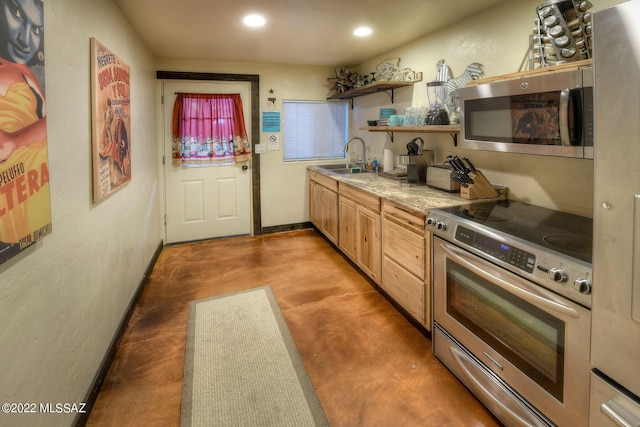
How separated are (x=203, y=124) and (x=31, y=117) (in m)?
3.33

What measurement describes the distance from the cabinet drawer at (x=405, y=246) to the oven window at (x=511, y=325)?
0.31 meters

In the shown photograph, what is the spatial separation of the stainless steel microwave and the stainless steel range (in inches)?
15.6

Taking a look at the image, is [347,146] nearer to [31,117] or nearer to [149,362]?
[149,362]

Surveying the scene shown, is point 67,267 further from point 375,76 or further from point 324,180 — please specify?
point 375,76

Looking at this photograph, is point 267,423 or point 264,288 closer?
point 267,423

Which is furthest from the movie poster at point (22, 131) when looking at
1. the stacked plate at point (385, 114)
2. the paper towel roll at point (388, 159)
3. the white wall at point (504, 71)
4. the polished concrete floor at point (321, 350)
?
the paper towel roll at point (388, 159)

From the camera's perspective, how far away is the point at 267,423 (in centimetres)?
167

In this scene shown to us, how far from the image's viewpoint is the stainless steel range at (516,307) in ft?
4.28

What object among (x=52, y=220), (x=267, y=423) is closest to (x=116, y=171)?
(x=52, y=220)

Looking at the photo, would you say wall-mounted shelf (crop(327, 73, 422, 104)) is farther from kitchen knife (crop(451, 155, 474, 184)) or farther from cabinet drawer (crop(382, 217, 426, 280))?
cabinet drawer (crop(382, 217, 426, 280))

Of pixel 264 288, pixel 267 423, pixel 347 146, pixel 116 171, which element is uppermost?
pixel 347 146

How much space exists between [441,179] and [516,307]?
1.34 metres

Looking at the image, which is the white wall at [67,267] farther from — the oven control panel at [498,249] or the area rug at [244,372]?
the oven control panel at [498,249]

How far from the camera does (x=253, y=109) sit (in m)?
4.57
